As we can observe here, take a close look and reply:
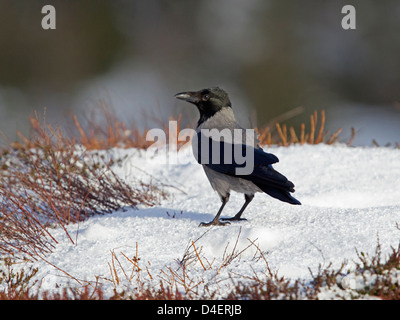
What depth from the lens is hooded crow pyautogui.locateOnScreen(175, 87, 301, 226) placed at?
4574 millimetres

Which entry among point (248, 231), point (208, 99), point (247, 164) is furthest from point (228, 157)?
point (208, 99)

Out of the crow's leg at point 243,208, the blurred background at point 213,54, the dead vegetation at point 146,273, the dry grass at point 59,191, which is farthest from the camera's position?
the blurred background at point 213,54

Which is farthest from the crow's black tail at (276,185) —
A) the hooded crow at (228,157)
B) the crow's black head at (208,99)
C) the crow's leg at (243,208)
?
the crow's black head at (208,99)

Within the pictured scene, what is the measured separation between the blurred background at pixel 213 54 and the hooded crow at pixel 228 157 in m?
12.8

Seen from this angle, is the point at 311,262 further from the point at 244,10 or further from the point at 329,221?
the point at 244,10

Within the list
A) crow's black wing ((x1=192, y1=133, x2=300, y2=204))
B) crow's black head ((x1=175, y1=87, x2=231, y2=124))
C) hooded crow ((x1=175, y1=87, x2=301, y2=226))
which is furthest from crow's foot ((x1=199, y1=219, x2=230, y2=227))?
crow's black head ((x1=175, y1=87, x2=231, y2=124))

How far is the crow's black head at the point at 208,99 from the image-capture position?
17.6 feet

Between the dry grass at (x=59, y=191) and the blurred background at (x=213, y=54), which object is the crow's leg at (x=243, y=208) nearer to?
the dry grass at (x=59, y=191)

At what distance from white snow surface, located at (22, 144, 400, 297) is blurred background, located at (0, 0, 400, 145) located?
12.0 meters

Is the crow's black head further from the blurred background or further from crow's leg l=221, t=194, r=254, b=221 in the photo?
→ the blurred background

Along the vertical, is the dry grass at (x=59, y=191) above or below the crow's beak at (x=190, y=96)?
below

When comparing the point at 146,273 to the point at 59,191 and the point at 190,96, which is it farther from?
the point at 59,191

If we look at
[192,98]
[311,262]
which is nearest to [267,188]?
[311,262]
